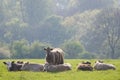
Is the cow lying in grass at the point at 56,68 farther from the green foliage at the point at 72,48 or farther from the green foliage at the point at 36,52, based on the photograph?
the green foliage at the point at 72,48

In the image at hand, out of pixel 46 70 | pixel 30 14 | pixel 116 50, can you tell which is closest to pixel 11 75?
pixel 46 70

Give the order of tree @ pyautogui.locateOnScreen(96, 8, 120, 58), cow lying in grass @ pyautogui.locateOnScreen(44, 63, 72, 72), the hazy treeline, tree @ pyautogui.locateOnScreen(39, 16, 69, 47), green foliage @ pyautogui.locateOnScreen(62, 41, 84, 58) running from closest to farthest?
1. cow lying in grass @ pyautogui.locateOnScreen(44, 63, 72, 72)
2. green foliage @ pyautogui.locateOnScreen(62, 41, 84, 58)
3. the hazy treeline
4. tree @ pyautogui.locateOnScreen(96, 8, 120, 58)
5. tree @ pyautogui.locateOnScreen(39, 16, 69, 47)

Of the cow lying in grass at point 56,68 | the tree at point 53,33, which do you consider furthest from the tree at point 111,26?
the cow lying in grass at point 56,68

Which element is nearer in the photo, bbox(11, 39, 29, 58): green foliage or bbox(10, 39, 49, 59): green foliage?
bbox(10, 39, 49, 59): green foliage

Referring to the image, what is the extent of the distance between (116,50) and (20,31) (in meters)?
45.3

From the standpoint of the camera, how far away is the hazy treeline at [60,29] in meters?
80.9

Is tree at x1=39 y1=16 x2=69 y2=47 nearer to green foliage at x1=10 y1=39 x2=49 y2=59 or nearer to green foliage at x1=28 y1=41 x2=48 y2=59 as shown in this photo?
green foliage at x1=10 y1=39 x2=49 y2=59

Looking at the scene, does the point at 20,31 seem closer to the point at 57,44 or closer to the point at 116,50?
the point at 57,44

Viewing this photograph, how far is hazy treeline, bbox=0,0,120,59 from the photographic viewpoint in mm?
80938

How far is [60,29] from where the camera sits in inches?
4715

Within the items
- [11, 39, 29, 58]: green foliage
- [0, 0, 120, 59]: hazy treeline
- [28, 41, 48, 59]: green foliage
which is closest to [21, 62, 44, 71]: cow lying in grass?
[0, 0, 120, 59]: hazy treeline

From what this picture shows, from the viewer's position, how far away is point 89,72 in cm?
2345

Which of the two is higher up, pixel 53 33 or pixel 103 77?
pixel 53 33

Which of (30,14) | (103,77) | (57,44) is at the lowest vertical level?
(103,77)
